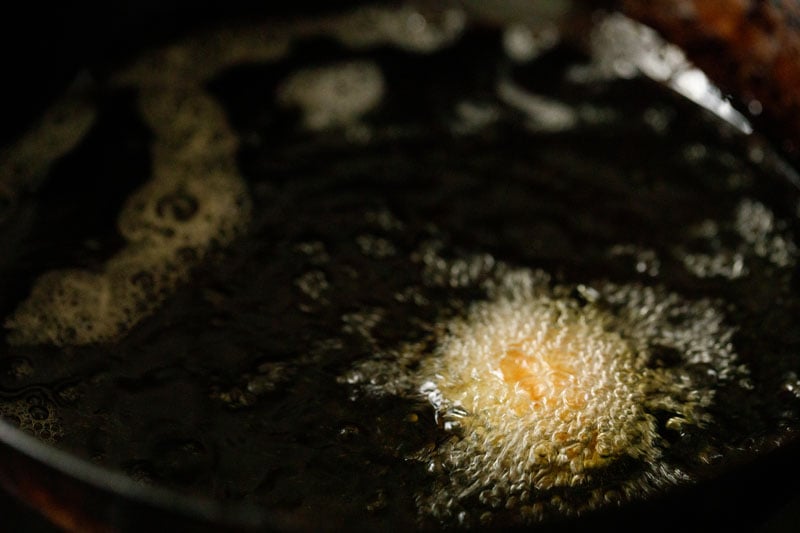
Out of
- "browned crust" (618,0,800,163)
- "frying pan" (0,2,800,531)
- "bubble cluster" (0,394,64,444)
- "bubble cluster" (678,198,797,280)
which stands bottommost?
"bubble cluster" (0,394,64,444)

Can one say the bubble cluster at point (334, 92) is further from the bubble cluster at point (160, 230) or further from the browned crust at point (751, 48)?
the browned crust at point (751, 48)

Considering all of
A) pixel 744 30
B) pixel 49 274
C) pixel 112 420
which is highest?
pixel 744 30

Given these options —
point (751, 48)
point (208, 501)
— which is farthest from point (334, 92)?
point (208, 501)

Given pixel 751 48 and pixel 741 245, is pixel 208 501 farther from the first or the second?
pixel 751 48

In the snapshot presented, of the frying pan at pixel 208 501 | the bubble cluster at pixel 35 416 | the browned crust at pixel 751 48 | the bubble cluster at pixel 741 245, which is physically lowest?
the bubble cluster at pixel 35 416

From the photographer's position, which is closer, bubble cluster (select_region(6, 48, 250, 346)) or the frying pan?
the frying pan

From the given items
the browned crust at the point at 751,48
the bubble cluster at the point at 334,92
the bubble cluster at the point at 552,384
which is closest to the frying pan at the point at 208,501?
the browned crust at the point at 751,48

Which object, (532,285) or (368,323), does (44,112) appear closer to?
(368,323)

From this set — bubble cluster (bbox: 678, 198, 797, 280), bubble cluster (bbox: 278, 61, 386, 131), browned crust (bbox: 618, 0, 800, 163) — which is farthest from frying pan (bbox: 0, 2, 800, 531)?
bubble cluster (bbox: 278, 61, 386, 131)

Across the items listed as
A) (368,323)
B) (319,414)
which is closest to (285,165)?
(368,323)

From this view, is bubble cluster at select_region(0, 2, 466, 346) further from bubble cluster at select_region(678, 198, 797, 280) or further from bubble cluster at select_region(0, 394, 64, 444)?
bubble cluster at select_region(678, 198, 797, 280)

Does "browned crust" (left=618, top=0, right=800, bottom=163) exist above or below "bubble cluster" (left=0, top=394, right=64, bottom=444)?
above
